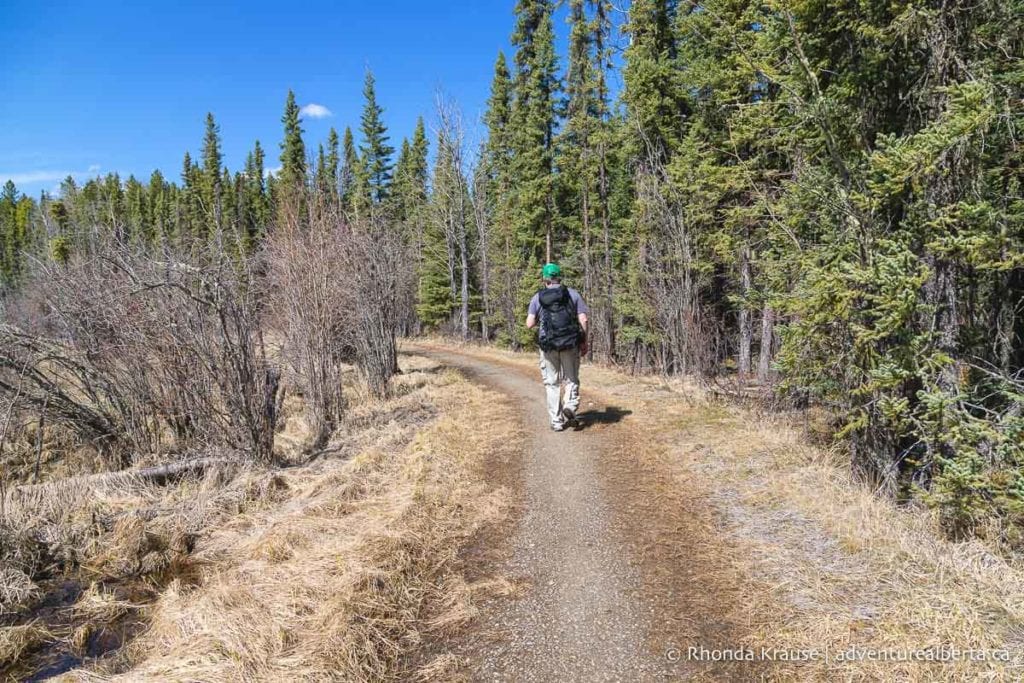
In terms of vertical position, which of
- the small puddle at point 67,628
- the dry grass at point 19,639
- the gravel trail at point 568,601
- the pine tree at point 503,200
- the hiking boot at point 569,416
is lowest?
the small puddle at point 67,628

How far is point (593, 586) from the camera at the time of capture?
3.56 m

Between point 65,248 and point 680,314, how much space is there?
12.1 meters

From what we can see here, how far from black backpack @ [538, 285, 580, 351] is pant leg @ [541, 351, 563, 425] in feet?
0.54

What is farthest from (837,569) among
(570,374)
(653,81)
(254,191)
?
(254,191)

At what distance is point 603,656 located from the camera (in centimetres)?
290

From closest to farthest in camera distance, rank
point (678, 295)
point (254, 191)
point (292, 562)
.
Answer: point (292, 562) < point (678, 295) < point (254, 191)

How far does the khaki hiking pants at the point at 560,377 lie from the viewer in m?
6.93

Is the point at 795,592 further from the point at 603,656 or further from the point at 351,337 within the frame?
the point at 351,337

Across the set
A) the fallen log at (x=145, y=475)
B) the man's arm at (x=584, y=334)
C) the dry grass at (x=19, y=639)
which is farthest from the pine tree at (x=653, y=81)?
the dry grass at (x=19, y=639)

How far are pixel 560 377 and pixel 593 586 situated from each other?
3.71m

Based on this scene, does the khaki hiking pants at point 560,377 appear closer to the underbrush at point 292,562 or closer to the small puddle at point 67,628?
the underbrush at point 292,562

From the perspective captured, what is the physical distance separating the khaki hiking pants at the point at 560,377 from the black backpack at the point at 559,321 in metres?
0.16

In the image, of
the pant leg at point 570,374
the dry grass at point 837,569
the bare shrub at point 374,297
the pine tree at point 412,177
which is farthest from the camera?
the pine tree at point 412,177

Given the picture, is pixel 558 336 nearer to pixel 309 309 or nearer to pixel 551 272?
pixel 551 272
